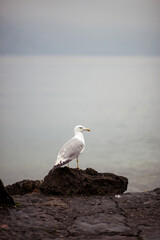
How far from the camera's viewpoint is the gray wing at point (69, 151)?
6062 mm

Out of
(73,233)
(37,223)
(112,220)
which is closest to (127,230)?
(112,220)

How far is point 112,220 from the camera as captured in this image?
4621 mm

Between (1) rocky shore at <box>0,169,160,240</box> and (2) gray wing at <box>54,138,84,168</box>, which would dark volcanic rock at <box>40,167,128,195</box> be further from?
(2) gray wing at <box>54,138,84,168</box>

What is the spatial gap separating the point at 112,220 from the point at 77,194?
1.31 m

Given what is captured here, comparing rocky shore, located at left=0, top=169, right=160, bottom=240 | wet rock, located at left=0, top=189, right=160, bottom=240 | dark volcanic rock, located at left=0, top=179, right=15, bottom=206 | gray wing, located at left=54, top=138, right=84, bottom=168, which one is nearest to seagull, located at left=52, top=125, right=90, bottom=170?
gray wing, located at left=54, top=138, right=84, bottom=168

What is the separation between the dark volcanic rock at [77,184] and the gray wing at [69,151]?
0.15 metres

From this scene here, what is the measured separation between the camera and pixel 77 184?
5867mm

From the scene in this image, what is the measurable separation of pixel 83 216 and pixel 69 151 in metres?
1.70

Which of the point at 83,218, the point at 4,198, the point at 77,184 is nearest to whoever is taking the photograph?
the point at 83,218

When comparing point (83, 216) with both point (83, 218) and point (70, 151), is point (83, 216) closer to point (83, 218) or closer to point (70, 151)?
point (83, 218)

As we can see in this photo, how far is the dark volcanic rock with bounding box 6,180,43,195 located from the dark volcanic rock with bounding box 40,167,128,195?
47cm

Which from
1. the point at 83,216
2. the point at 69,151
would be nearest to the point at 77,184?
the point at 69,151

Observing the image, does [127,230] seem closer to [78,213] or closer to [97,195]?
[78,213]

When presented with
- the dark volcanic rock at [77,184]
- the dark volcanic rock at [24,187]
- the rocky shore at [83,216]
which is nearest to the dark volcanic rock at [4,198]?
the rocky shore at [83,216]
